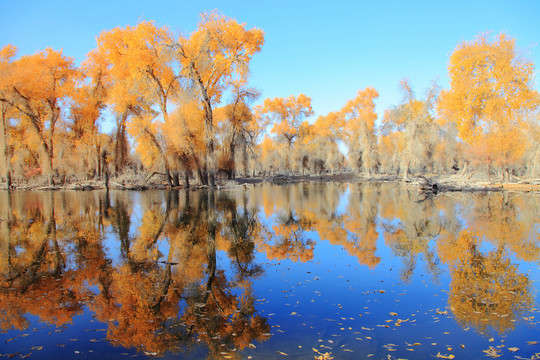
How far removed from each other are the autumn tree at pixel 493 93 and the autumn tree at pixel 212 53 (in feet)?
50.5

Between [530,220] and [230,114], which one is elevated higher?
[230,114]

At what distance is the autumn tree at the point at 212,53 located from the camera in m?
23.0

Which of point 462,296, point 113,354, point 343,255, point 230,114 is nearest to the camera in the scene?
point 113,354

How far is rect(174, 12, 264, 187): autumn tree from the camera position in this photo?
2300 cm

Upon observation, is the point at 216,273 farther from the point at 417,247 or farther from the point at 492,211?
the point at 492,211

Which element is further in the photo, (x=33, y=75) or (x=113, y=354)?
(x=33, y=75)

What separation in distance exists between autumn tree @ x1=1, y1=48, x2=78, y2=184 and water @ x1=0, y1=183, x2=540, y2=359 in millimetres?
22841

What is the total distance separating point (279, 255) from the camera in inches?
277

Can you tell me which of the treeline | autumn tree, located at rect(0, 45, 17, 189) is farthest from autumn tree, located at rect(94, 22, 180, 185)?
autumn tree, located at rect(0, 45, 17, 189)

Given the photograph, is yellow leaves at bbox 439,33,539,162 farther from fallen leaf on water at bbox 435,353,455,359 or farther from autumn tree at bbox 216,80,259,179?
fallen leaf on water at bbox 435,353,455,359

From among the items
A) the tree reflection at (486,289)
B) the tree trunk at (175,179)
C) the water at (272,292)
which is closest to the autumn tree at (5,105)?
the tree trunk at (175,179)

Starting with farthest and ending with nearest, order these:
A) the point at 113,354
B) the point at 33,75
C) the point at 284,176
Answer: the point at 284,176
the point at 33,75
the point at 113,354

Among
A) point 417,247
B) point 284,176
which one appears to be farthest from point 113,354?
point 284,176

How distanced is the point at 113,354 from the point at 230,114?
28126 millimetres
